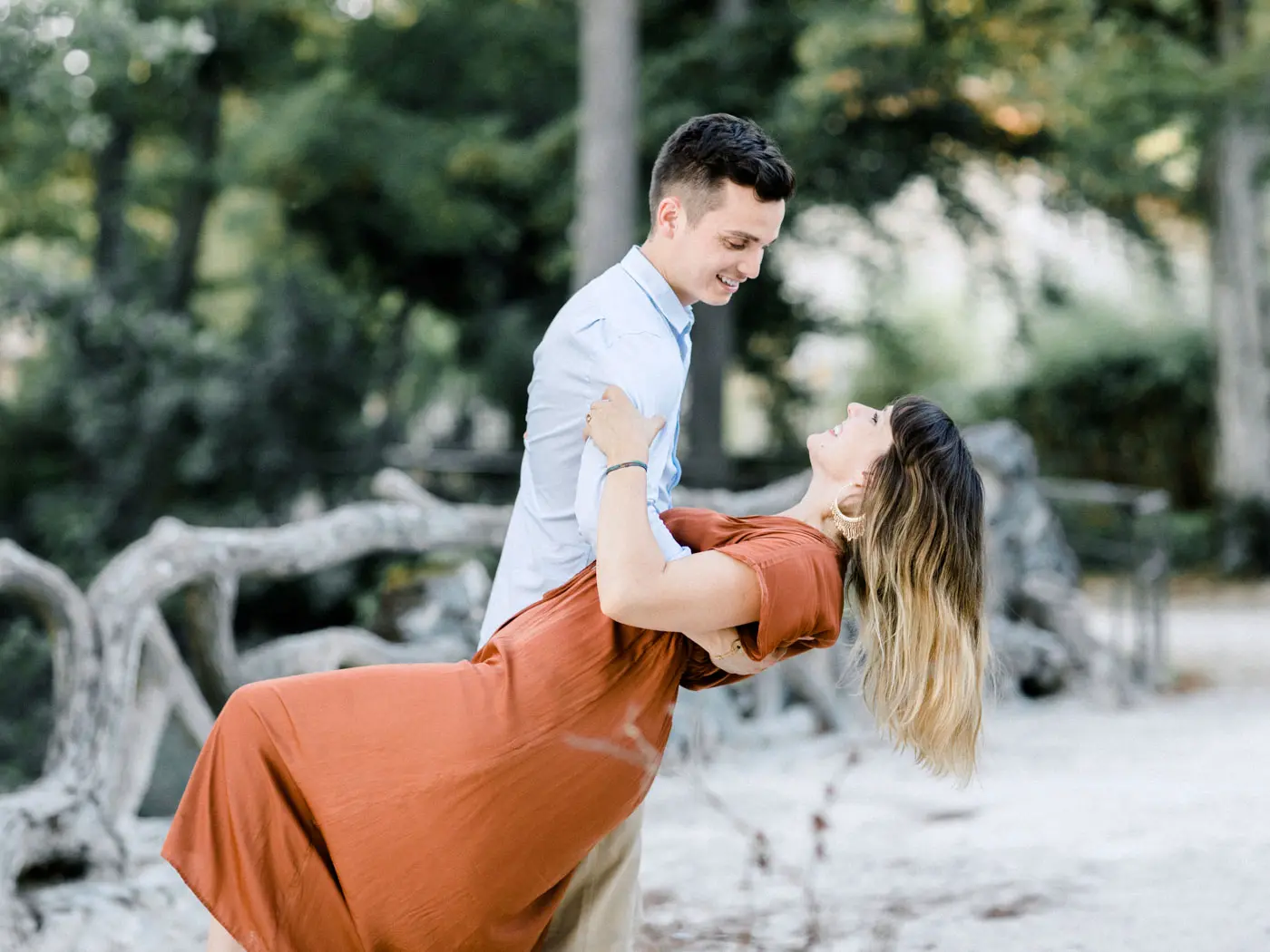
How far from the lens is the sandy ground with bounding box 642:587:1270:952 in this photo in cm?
380

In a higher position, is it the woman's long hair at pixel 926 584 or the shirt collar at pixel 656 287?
the shirt collar at pixel 656 287

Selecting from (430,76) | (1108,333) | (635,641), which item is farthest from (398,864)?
(1108,333)

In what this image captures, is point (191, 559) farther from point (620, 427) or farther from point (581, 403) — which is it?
point (620, 427)

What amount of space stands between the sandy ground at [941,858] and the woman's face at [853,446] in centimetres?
170

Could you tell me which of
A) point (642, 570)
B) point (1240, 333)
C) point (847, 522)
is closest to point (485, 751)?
point (642, 570)

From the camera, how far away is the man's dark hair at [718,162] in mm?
2340

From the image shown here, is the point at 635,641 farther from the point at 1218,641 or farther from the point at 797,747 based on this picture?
the point at 1218,641

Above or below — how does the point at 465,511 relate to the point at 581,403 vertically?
below

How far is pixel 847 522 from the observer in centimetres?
235

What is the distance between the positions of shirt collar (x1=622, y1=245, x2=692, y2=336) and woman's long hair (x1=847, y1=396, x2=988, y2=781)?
397 mm

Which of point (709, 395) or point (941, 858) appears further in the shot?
point (709, 395)

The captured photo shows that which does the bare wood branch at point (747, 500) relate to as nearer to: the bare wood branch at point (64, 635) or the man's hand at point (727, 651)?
the bare wood branch at point (64, 635)

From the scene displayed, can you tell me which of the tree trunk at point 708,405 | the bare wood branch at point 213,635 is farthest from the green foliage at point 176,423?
the bare wood branch at point 213,635

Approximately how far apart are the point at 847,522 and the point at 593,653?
49cm
